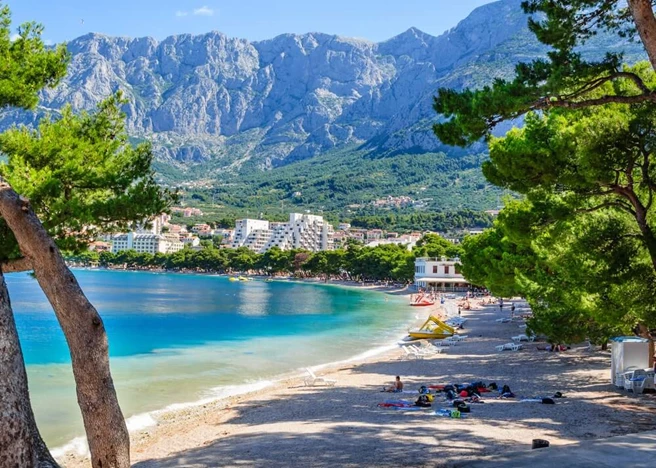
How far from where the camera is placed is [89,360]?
380cm

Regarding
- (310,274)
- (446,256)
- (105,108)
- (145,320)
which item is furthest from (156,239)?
(105,108)

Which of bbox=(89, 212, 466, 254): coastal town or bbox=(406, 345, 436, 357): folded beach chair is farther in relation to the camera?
bbox=(89, 212, 466, 254): coastal town

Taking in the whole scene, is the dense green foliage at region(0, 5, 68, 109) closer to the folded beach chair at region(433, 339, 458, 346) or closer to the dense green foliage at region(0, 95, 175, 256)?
the dense green foliage at region(0, 95, 175, 256)

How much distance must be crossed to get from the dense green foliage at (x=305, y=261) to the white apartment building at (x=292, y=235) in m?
16.4

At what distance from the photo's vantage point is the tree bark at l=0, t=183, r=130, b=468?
3.73m

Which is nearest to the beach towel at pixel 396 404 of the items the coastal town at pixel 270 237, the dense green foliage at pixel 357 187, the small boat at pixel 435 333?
the small boat at pixel 435 333

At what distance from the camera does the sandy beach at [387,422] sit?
8.30m

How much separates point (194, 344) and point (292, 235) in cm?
10176

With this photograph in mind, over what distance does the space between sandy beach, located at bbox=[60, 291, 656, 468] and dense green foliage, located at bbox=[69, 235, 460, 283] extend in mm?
59295

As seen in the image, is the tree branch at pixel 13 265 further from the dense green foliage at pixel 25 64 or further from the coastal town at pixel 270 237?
the coastal town at pixel 270 237

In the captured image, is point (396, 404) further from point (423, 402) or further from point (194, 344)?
point (194, 344)

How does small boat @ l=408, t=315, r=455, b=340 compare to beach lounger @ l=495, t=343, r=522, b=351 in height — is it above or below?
below

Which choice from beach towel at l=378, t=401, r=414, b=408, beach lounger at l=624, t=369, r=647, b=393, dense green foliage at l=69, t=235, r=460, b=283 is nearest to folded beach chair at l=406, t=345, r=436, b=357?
beach towel at l=378, t=401, r=414, b=408

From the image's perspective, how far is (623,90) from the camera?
26.5ft
